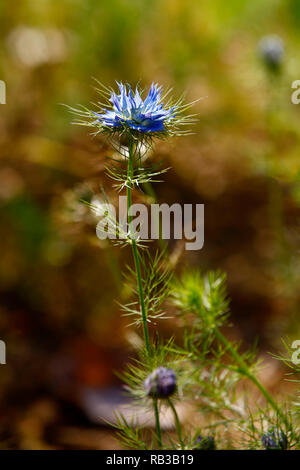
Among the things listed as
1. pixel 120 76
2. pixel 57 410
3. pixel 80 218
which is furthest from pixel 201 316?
pixel 120 76

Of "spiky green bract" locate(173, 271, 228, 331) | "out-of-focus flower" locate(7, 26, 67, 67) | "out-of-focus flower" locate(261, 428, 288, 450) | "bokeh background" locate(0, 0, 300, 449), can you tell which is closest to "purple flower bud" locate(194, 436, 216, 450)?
"out-of-focus flower" locate(261, 428, 288, 450)

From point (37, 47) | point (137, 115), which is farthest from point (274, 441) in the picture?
point (37, 47)

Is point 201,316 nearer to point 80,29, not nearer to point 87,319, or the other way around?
point 87,319

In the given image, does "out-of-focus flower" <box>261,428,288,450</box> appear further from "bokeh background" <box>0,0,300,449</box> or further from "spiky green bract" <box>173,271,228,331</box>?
"bokeh background" <box>0,0,300,449</box>

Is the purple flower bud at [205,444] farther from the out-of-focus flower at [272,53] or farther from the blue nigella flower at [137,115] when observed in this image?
the out-of-focus flower at [272,53]

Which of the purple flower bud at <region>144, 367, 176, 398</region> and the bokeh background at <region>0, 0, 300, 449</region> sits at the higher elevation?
the bokeh background at <region>0, 0, 300, 449</region>

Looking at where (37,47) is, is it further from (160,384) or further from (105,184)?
(160,384)
